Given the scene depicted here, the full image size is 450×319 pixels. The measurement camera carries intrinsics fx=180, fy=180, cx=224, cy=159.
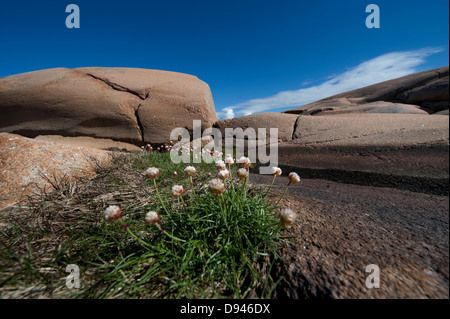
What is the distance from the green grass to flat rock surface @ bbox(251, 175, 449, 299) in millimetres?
148

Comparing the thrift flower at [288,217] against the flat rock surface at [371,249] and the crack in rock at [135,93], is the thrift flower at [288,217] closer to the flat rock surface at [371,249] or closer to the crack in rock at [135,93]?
the flat rock surface at [371,249]

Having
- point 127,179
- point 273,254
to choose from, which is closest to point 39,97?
point 127,179

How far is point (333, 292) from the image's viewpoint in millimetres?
743

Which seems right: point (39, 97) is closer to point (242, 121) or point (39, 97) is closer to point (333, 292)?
point (242, 121)

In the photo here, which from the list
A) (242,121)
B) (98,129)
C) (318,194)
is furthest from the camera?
(98,129)

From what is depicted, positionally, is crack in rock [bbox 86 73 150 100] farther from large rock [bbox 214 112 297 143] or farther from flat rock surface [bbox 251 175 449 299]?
flat rock surface [bbox 251 175 449 299]

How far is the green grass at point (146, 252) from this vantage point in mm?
889

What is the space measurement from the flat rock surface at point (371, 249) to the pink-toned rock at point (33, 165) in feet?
7.89

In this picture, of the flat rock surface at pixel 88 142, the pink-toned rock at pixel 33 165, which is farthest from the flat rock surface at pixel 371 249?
A: the flat rock surface at pixel 88 142

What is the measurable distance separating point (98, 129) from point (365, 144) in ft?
20.3

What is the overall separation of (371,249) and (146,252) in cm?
116

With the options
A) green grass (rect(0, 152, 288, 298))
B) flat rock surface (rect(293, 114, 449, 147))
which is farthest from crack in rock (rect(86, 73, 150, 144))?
flat rock surface (rect(293, 114, 449, 147))
